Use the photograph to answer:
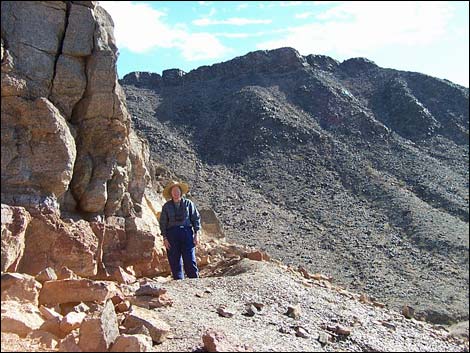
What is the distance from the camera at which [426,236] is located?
95.6 feet

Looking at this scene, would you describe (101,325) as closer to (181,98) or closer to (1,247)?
(1,247)

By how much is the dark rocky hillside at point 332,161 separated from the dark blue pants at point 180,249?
11.9 meters

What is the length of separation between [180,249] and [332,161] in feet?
112

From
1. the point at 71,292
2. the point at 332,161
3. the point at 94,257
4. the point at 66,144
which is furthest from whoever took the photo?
the point at 332,161

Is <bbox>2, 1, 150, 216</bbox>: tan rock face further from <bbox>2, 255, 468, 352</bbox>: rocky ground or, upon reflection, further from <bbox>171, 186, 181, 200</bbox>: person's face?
<bbox>2, 255, 468, 352</bbox>: rocky ground

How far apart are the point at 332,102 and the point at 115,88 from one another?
147 ft

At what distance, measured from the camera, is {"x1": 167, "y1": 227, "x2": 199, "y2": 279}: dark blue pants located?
975 centimetres

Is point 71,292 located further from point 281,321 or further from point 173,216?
point 173,216

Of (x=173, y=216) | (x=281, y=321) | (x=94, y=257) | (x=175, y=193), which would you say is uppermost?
(x=175, y=193)

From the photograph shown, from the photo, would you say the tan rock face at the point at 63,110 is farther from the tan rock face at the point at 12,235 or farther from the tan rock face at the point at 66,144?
the tan rock face at the point at 12,235

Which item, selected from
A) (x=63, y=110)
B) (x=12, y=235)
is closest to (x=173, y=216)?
(x=63, y=110)

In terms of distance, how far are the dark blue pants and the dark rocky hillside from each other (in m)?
11.9

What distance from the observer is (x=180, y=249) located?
32.3 ft

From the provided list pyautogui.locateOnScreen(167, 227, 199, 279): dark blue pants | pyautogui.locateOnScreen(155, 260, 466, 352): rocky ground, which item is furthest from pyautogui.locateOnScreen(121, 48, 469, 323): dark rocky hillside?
pyautogui.locateOnScreen(167, 227, 199, 279): dark blue pants
